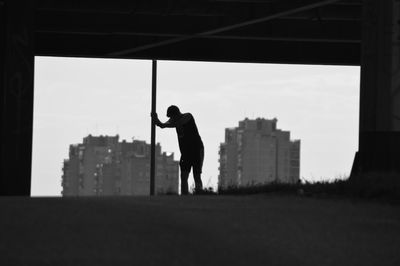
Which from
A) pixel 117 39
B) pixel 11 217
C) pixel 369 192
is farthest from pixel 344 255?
pixel 117 39

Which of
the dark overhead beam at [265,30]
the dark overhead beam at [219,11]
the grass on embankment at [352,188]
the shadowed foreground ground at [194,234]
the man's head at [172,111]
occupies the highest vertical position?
the dark overhead beam at [219,11]

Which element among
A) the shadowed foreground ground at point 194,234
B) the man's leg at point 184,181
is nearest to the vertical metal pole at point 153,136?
the man's leg at point 184,181

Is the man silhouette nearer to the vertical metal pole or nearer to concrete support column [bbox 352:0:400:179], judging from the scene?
concrete support column [bbox 352:0:400:179]

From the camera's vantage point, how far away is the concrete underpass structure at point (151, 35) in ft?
94.3

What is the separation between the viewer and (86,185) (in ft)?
233

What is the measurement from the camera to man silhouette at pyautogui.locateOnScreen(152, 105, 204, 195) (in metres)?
21.0

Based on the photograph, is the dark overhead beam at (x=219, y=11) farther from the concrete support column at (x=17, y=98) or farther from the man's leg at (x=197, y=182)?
the man's leg at (x=197, y=182)

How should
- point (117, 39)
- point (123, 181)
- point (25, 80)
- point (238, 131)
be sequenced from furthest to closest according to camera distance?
point (123, 181) → point (238, 131) → point (117, 39) → point (25, 80)

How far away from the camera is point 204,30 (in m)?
32.4

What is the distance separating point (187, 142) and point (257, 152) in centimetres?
4192

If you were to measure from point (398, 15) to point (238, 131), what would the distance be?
161ft

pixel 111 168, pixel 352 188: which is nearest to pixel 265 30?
pixel 352 188

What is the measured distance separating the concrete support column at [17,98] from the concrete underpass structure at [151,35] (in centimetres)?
2

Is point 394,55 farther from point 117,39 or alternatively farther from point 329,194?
point 117,39
